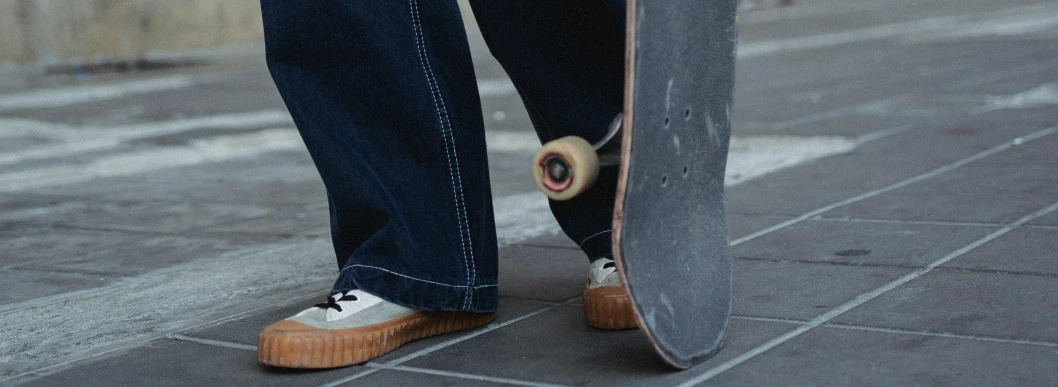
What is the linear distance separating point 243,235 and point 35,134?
3.12 meters

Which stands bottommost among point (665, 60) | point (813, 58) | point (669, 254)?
point (813, 58)

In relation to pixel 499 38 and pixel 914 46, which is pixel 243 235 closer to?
pixel 499 38

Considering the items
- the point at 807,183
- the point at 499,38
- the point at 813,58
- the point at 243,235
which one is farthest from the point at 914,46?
the point at 499,38

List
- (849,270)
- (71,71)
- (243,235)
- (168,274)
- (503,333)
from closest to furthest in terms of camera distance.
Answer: (503,333) < (849,270) < (168,274) < (243,235) < (71,71)

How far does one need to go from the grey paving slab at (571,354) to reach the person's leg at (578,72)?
0.23 feet

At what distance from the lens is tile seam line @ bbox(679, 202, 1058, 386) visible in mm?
1781

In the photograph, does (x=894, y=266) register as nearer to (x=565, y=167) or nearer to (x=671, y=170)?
(x=671, y=170)

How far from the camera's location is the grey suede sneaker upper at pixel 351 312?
1.98 m

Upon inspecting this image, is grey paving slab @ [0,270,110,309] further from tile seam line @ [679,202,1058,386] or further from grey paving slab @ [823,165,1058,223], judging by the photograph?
grey paving slab @ [823,165,1058,223]

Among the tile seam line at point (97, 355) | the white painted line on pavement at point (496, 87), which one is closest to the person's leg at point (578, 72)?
the tile seam line at point (97, 355)

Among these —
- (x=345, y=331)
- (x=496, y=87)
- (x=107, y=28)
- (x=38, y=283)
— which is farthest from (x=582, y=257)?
(x=107, y=28)

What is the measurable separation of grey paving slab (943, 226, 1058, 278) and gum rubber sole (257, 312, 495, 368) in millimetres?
1068

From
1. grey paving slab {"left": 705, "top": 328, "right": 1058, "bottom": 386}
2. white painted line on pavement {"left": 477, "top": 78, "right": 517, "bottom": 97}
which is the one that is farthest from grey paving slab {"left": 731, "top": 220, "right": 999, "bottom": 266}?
white painted line on pavement {"left": 477, "top": 78, "right": 517, "bottom": 97}

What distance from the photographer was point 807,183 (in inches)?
137
